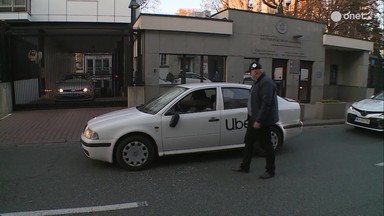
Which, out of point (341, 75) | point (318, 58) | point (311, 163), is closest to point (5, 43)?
point (311, 163)

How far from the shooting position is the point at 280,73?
615 inches

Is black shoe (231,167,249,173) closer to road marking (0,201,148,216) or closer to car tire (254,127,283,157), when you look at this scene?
car tire (254,127,283,157)

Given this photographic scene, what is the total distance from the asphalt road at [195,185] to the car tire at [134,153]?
14 centimetres

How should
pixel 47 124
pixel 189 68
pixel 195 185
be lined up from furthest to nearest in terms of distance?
pixel 189 68 < pixel 47 124 < pixel 195 185

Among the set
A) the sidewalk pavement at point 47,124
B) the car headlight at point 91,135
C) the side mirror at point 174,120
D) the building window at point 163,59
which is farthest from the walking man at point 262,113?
the building window at point 163,59

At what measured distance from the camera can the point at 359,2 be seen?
86.1 ft

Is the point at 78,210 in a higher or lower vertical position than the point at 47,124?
lower

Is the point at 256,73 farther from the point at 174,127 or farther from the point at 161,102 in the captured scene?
the point at 161,102

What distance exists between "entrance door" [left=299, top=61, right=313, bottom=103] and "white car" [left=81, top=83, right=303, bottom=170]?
1073cm

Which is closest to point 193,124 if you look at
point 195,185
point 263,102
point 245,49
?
point 195,185

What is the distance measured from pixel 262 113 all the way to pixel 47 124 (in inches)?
275

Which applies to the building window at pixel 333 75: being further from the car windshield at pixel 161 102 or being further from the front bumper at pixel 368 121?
the car windshield at pixel 161 102

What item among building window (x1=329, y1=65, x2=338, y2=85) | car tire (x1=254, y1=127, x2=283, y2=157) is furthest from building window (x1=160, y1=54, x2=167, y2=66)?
building window (x1=329, y1=65, x2=338, y2=85)

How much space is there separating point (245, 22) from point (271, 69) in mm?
2516
